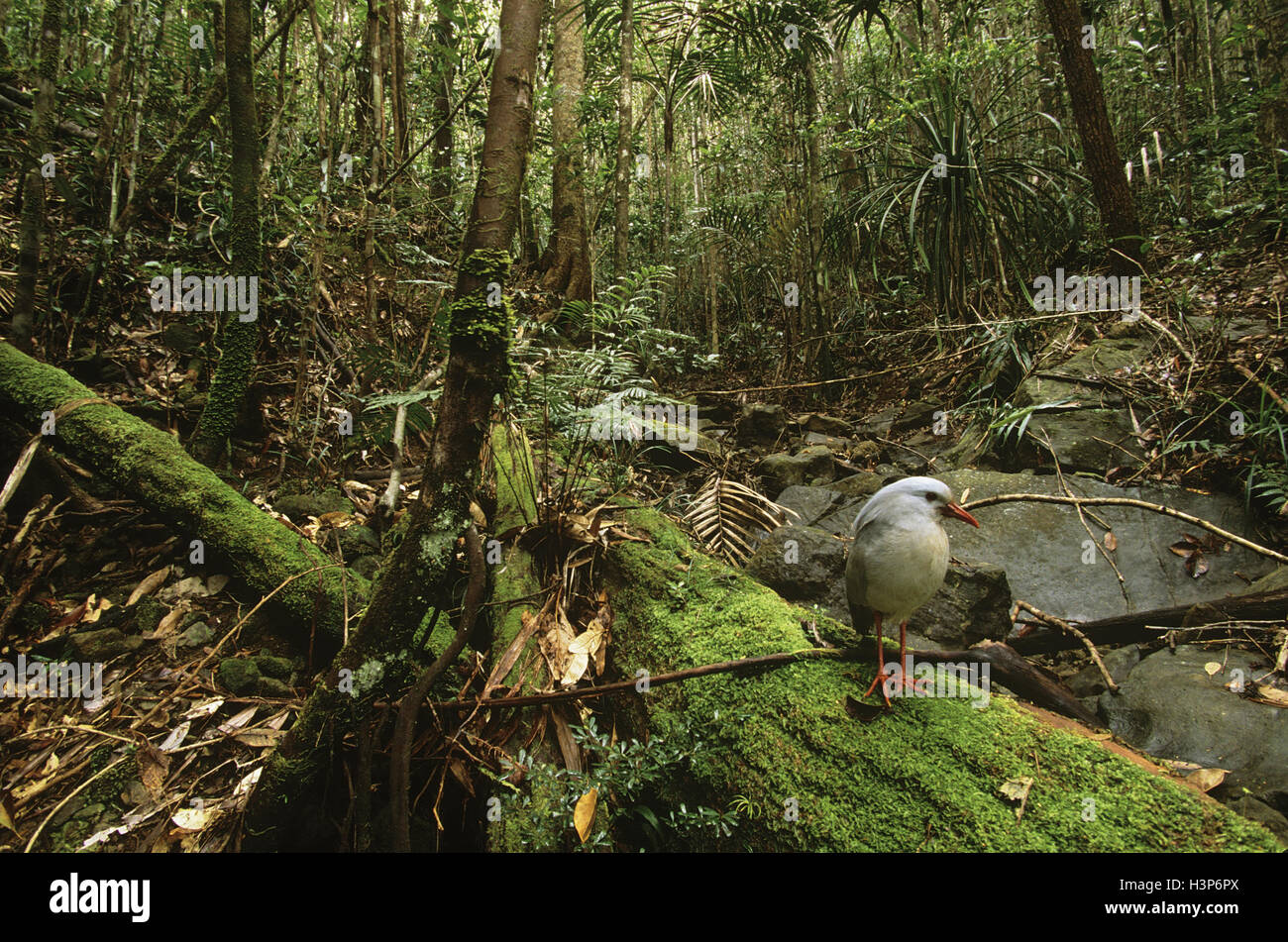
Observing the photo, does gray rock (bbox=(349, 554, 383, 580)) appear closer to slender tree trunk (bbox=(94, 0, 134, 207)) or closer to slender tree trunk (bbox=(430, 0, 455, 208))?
slender tree trunk (bbox=(94, 0, 134, 207))

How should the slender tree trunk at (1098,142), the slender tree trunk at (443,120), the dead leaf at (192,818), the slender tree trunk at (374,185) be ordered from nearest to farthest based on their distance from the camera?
the dead leaf at (192,818) → the slender tree trunk at (374,185) → the slender tree trunk at (1098,142) → the slender tree trunk at (443,120)

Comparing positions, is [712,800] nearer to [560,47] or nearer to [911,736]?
[911,736]

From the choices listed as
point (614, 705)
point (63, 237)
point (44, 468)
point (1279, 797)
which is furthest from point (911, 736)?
point (63, 237)

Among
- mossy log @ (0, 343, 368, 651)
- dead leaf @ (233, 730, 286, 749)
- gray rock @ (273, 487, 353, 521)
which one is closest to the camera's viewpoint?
dead leaf @ (233, 730, 286, 749)

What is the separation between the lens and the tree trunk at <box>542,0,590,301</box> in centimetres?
625

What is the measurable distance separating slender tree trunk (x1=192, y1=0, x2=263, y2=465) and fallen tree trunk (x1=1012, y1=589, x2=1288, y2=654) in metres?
4.02

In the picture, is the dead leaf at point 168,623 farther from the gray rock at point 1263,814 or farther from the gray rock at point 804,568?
the gray rock at point 1263,814

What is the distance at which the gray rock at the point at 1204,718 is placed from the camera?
2027 millimetres

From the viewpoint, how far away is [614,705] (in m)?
2.26

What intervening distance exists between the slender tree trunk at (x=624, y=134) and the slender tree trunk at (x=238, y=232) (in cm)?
264

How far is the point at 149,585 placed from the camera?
2756mm

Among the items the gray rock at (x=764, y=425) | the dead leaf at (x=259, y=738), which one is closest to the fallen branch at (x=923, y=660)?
the dead leaf at (x=259, y=738)

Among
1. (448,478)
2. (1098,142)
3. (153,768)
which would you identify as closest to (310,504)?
(153,768)

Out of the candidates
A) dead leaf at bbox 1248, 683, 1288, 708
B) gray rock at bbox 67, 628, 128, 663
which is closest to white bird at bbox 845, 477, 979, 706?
dead leaf at bbox 1248, 683, 1288, 708
